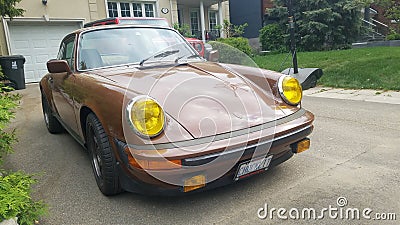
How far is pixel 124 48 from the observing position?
3393mm

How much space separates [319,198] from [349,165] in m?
0.77

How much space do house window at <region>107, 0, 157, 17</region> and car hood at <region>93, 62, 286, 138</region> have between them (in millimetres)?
11972

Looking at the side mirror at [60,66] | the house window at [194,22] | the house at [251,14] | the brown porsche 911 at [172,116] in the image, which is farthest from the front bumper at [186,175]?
the house at [251,14]

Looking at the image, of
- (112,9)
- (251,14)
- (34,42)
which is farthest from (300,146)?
(251,14)

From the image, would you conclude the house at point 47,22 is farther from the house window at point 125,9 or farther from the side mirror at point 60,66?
the side mirror at point 60,66

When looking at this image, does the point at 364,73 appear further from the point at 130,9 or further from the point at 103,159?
the point at 130,9

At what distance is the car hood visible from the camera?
2.33 meters

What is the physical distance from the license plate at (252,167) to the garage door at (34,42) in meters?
11.5

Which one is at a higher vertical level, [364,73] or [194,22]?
[194,22]

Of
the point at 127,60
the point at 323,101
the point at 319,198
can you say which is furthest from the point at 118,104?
the point at 323,101

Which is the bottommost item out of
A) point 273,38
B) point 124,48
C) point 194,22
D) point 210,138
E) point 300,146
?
point 300,146

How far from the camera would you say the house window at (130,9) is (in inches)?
548

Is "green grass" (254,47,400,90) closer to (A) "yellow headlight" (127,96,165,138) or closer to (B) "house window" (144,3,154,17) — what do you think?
(A) "yellow headlight" (127,96,165,138)

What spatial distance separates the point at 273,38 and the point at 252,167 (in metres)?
15.6
